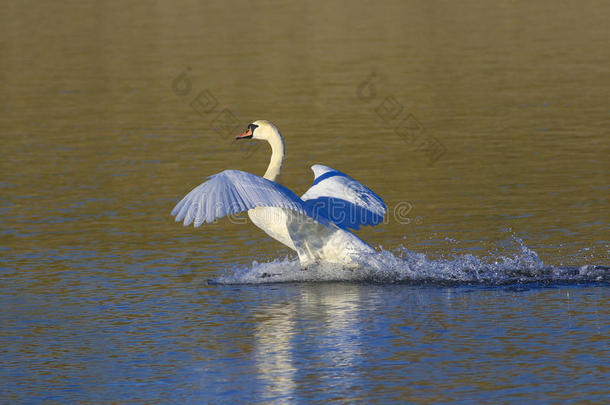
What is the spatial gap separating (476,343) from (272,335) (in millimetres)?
1576

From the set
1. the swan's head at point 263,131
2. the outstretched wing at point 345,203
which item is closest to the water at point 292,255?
the outstretched wing at point 345,203

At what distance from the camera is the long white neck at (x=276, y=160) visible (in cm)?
1195

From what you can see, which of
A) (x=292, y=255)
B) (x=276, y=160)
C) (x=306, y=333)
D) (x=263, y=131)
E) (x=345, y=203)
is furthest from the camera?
(x=292, y=255)

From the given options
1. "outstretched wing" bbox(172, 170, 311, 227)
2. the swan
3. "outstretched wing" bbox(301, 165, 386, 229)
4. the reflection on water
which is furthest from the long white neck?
the reflection on water

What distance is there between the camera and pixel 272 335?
368 inches

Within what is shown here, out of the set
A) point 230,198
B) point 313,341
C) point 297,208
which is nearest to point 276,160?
point 297,208

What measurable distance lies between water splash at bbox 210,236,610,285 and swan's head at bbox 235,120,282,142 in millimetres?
1441

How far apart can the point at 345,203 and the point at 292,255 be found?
1.26 meters

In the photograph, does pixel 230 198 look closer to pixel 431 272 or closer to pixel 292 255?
pixel 431 272

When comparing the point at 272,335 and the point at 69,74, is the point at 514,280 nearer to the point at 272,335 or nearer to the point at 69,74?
the point at 272,335

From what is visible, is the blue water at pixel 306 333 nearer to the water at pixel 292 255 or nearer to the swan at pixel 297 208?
the water at pixel 292 255

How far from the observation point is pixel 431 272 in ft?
36.2

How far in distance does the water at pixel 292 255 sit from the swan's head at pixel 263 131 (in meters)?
1.23

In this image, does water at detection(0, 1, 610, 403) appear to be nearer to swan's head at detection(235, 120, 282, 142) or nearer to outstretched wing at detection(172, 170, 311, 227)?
outstretched wing at detection(172, 170, 311, 227)
